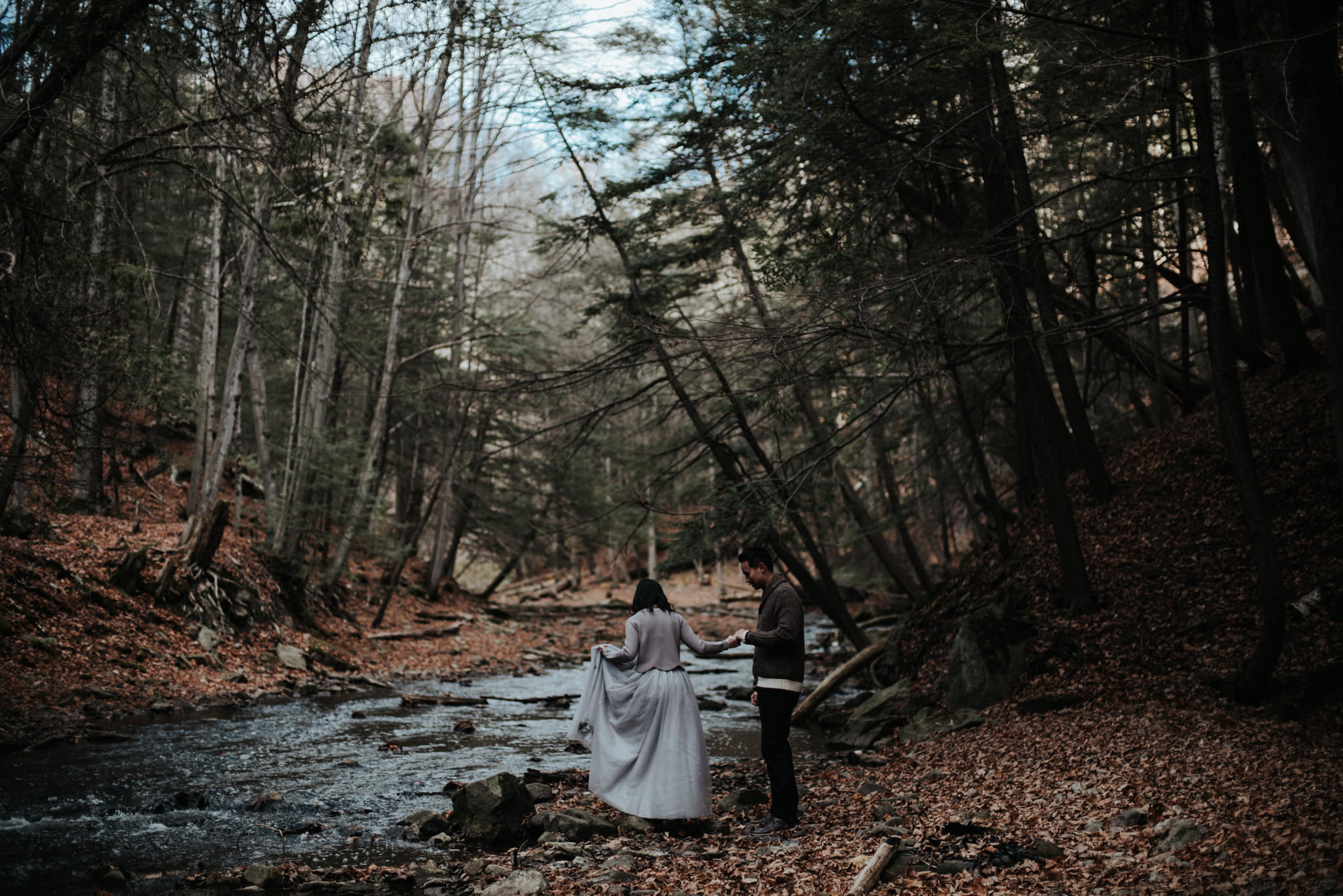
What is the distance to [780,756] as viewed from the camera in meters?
6.11

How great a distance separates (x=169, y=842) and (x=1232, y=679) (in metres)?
8.30

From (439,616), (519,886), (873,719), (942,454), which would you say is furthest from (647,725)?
(439,616)

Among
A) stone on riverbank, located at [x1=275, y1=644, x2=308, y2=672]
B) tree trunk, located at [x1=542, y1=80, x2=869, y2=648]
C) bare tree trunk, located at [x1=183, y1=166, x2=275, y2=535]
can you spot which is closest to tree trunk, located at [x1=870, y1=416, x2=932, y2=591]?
tree trunk, located at [x1=542, y1=80, x2=869, y2=648]

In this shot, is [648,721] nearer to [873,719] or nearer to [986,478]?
[873,719]

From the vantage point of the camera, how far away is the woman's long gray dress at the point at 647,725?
6.17 meters

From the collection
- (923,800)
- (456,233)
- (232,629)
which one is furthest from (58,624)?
(456,233)

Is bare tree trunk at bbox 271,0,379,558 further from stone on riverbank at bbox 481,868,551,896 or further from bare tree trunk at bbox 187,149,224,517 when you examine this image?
stone on riverbank at bbox 481,868,551,896

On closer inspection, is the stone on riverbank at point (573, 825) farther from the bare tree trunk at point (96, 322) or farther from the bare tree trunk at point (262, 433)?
the bare tree trunk at point (262, 433)

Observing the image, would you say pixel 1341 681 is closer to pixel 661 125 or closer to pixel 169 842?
pixel 169 842

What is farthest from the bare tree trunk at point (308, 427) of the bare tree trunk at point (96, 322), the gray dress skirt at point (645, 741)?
the gray dress skirt at point (645, 741)

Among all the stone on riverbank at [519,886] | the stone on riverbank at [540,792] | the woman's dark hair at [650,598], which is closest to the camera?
the stone on riverbank at [519,886]

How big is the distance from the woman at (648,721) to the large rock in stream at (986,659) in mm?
4350

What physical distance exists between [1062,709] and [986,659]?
140 cm

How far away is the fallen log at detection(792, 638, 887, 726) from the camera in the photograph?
11.7 meters
